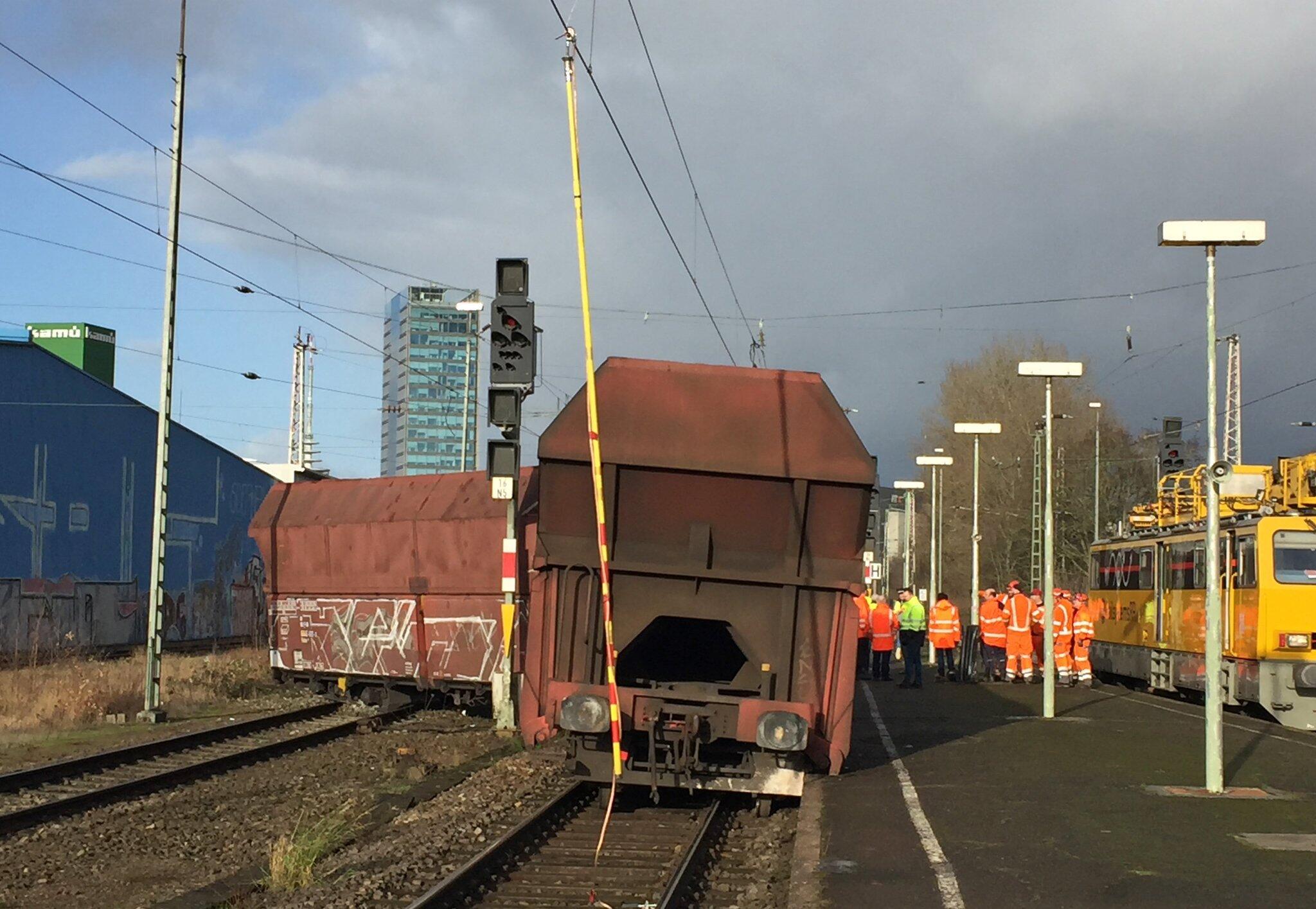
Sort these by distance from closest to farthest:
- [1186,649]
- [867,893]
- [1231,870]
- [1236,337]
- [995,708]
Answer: [867,893]
[1231,870]
[995,708]
[1186,649]
[1236,337]

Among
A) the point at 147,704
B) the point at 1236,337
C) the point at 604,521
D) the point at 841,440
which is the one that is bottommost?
the point at 147,704

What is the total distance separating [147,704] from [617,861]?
10919 millimetres

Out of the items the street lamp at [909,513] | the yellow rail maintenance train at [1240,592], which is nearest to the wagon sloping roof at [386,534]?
the yellow rail maintenance train at [1240,592]

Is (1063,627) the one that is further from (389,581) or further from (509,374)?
(509,374)

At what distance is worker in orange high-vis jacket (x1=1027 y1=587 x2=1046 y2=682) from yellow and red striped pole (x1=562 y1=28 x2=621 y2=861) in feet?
53.0

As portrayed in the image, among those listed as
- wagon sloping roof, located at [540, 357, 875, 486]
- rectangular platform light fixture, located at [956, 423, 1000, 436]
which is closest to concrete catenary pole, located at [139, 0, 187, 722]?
wagon sloping roof, located at [540, 357, 875, 486]

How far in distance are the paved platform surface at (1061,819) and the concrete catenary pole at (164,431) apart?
9.25 meters

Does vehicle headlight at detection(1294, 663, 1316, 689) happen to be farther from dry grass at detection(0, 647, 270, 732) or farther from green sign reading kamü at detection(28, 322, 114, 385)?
green sign reading kamü at detection(28, 322, 114, 385)

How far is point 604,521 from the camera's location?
10289mm

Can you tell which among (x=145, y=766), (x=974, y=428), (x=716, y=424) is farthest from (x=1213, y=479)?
(x=974, y=428)

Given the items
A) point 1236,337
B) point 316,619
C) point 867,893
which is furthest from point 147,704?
point 1236,337

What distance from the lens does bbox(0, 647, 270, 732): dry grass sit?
17828 mm

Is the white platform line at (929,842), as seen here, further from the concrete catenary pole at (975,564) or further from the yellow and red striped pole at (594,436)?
the concrete catenary pole at (975,564)

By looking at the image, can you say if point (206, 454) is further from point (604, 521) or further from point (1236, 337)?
point (604, 521)
